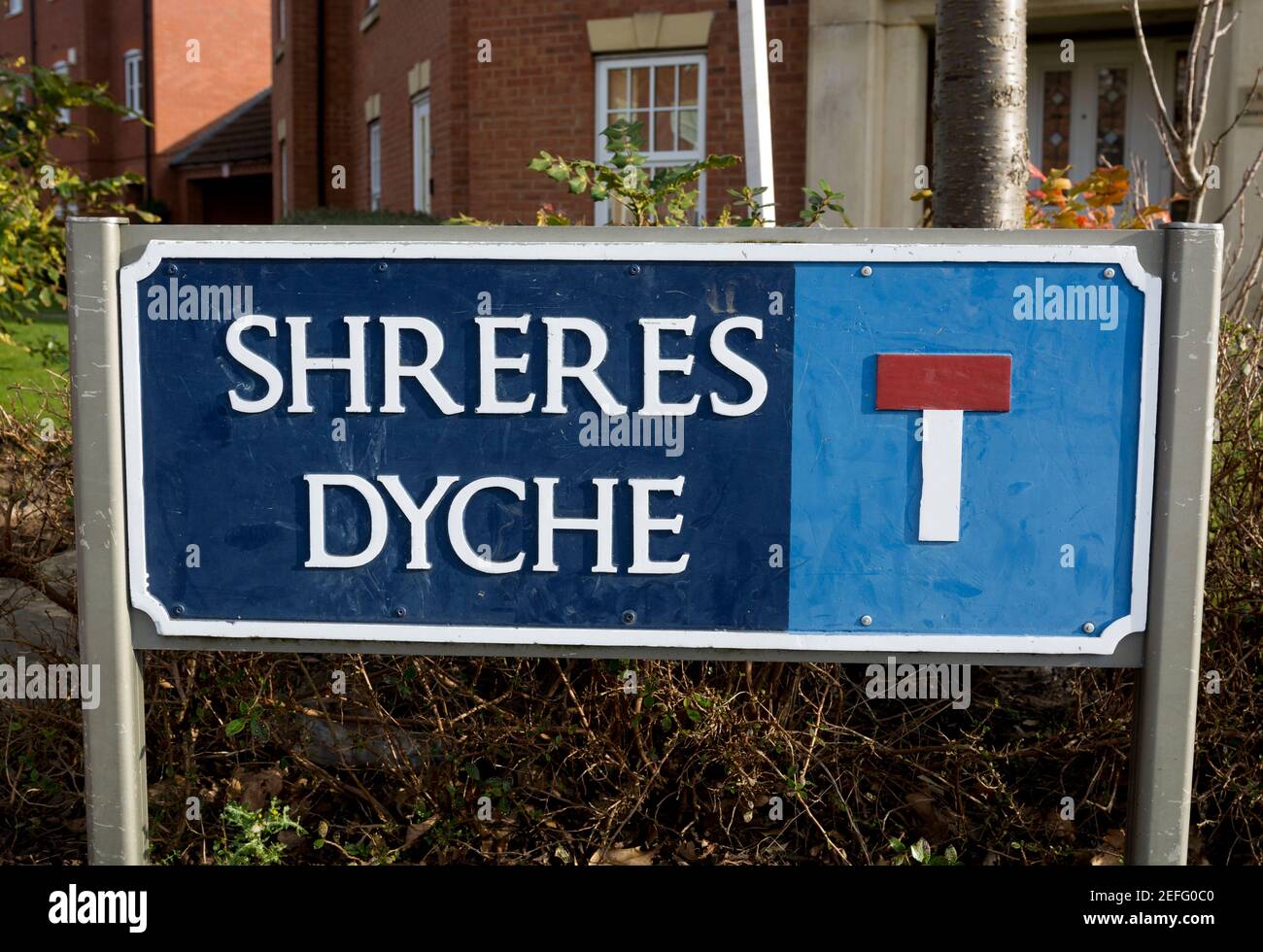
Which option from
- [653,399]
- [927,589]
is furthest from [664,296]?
[927,589]

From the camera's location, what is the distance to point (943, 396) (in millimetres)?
2398

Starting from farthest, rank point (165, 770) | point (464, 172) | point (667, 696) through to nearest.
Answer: point (464, 172) → point (165, 770) → point (667, 696)

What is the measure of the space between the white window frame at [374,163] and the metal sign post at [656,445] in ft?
47.8

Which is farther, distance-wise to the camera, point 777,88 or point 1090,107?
point 1090,107

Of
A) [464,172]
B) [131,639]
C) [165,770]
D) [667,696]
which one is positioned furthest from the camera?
[464,172]

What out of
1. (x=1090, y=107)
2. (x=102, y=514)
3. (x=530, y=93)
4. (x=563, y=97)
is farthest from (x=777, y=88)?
(x=102, y=514)

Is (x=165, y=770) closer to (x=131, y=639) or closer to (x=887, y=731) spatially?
(x=131, y=639)

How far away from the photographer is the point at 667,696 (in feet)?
9.64

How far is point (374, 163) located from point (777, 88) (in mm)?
8199

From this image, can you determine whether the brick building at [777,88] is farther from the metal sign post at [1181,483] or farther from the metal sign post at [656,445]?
the metal sign post at [656,445]

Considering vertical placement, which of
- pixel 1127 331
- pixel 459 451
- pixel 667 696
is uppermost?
pixel 1127 331

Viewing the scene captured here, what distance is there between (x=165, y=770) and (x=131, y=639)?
0.68 meters

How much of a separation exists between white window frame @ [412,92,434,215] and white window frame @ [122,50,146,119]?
1837cm

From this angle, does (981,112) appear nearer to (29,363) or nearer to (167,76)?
(29,363)
